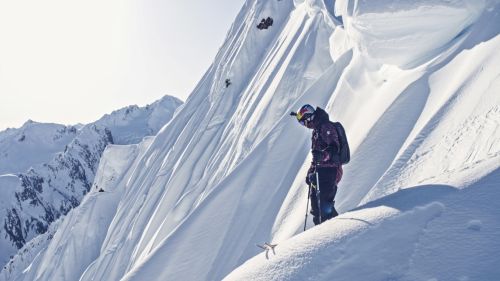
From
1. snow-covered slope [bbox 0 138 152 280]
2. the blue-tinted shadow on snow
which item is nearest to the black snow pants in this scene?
the blue-tinted shadow on snow

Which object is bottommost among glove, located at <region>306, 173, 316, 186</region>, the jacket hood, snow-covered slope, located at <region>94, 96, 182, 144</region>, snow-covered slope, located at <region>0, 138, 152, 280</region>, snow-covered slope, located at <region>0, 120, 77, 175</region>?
snow-covered slope, located at <region>0, 138, 152, 280</region>

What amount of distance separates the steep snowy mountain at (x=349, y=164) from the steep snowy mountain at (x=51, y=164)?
122 m

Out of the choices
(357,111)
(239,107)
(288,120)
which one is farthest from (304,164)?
(239,107)

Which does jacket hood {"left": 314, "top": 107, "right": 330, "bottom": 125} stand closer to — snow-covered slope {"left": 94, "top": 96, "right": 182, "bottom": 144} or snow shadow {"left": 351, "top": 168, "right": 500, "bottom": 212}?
snow shadow {"left": 351, "top": 168, "right": 500, "bottom": 212}

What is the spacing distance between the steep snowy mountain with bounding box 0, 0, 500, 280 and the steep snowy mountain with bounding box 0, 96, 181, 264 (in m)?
122

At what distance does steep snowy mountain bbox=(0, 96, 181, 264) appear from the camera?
129750 mm

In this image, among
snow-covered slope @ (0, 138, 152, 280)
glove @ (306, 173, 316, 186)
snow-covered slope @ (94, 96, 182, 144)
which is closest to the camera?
glove @ (306, 173, 316, 186)

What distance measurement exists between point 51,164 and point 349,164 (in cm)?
16564

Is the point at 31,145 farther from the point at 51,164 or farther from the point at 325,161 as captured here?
the point at 325,161

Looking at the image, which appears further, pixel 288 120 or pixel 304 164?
pixel 288 120

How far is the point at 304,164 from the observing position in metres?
9.48

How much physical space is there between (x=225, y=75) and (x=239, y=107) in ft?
17.4

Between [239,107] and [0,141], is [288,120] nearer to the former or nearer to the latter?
[239,107]

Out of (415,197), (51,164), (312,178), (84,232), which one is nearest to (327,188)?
(312,178)
